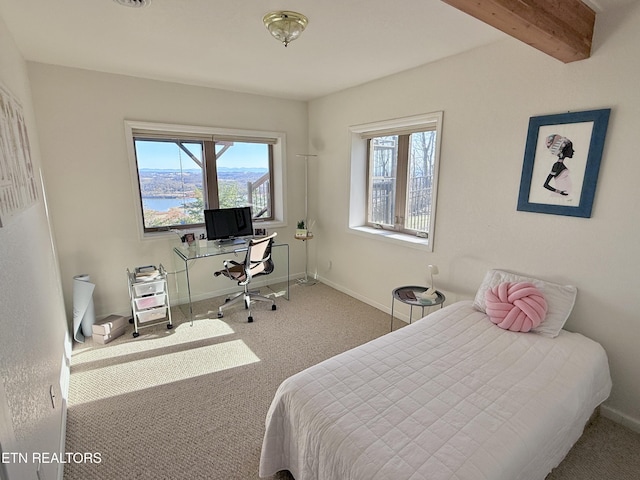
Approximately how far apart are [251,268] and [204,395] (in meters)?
1.41

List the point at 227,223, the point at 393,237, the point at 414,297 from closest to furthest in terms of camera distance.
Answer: the point at 414,297
the point at 393,237
the point at 227,223

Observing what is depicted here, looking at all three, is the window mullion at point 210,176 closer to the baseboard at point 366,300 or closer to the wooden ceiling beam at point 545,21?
the baseboard at point 366,300

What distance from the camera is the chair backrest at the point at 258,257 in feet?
10.6

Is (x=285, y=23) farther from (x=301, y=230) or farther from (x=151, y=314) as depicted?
(x=151, y=314)

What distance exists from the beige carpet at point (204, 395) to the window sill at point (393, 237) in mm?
844

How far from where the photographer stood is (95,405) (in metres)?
2.12

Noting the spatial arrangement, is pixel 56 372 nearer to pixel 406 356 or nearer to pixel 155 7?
pixel 406 356

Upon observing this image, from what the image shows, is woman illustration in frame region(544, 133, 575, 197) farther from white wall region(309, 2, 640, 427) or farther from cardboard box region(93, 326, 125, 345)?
cardboard box region(93, 326, 125, 345)

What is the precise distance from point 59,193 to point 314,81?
2678 millimetres

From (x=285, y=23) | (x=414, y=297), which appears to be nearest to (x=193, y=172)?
(x=285, y=23)

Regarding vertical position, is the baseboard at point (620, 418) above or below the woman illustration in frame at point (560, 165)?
below

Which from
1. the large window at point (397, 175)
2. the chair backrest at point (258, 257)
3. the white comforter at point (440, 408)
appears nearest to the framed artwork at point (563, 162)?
the large window at point (397, 175)

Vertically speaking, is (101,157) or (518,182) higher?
(101,157)

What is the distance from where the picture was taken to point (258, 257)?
11.0 ft
